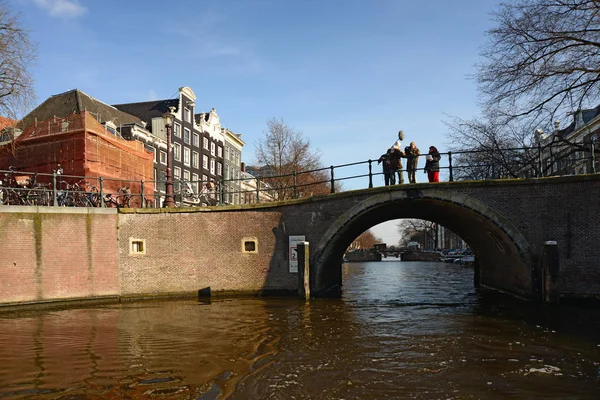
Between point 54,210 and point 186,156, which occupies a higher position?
point 186,156

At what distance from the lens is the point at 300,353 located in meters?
8.51

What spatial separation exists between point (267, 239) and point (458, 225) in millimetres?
8668

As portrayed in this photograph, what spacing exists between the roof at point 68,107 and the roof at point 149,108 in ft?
16.5

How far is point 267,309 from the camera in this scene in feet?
45.2

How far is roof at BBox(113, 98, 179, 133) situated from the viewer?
4204 centimetres

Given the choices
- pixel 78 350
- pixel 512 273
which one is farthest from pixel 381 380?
pixel 512 273

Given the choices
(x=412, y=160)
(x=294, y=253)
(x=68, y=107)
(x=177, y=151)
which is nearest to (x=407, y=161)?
(x=412, y=160)

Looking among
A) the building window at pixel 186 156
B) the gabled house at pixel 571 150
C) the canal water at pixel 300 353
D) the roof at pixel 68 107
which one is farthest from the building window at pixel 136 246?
the building window at pixel 186 156

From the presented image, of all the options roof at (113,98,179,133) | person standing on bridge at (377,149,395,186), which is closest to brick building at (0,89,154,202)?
person standing on bridge at (377,149,395,186)

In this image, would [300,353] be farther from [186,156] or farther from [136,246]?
[186,156]

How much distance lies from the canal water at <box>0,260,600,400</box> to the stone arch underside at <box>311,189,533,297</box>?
216 cm

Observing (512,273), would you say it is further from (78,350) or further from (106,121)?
(106,121)

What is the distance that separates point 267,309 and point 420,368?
22.9 ft

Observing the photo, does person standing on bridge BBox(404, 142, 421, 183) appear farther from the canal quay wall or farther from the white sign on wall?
the canal quay wall
